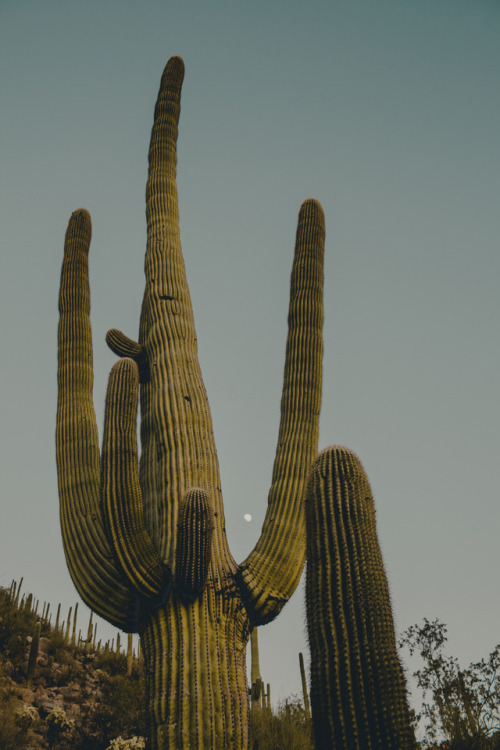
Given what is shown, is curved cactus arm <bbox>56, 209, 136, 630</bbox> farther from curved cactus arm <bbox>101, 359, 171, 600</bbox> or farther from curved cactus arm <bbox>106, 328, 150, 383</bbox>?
curved cactus arm <bbox>106, 328, 150, 383</bbox>

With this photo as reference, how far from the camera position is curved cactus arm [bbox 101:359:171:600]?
4.74 m

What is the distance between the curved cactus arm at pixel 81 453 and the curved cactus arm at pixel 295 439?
3.31 feet

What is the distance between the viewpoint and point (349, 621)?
3357 millimetres

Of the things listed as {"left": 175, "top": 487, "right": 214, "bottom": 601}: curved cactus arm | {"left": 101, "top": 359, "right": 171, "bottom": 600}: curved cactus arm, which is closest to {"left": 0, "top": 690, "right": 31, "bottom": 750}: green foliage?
{"left": 101, "top": 359, "right": 171, "bottom": 600}: curved cactus arm

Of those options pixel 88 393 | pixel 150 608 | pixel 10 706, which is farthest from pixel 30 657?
pixel 150 608

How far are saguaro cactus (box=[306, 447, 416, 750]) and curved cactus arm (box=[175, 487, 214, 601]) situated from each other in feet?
3.34

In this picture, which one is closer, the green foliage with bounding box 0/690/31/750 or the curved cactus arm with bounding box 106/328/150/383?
the curved cactus arm with bounding box 106/328/150/383

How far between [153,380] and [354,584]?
3.22 meters

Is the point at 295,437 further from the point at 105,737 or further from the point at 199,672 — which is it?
the point at 105,737

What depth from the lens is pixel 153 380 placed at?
6164 millimetres

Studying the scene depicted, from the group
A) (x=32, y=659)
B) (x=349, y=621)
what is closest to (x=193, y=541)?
(x=349, y=621)

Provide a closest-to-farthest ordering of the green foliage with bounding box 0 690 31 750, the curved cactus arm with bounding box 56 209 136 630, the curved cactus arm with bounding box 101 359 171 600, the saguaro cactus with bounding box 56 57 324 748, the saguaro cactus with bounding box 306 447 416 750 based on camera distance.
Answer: the saguaro cactus with bounding box 306 447 416 750 < the saguaro cactus with bounding box 56 57 324 748 < the curved cactus arm with bounding box 101 359 171 600 < the curved cactus arm with bounding box 56 209 136 630 < the green foliage with bounding box 0 690 31 750

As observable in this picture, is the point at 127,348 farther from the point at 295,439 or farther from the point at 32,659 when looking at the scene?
the point at 32,659

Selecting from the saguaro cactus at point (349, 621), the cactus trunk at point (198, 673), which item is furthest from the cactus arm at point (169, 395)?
the saguaro cactus at point (349, 621)
